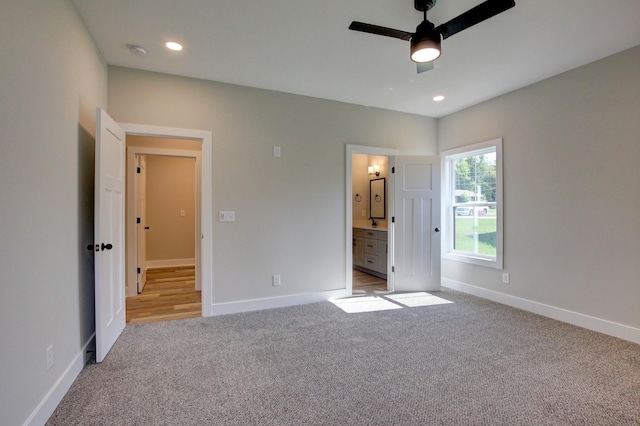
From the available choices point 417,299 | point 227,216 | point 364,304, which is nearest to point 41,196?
point 227,216

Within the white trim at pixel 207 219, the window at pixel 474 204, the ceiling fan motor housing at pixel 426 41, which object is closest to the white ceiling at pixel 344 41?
the ceiling fan motor housing at pixel 426 41

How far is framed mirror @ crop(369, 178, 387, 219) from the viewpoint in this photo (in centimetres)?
600

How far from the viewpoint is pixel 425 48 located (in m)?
2.04

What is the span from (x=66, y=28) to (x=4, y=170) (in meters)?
→ 1.32

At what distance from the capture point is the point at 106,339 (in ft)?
8.59

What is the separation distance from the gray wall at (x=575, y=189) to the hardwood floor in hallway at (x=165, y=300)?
13.2 feet

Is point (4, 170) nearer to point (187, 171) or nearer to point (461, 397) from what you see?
point (461, 397)

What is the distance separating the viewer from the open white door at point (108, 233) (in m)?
2.50

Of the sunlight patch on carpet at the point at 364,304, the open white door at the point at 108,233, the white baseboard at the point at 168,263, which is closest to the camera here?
the open white door at the point at 108,233

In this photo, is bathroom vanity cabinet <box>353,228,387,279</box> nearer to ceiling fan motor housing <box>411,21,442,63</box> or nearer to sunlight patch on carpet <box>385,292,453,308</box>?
sunlight patch on carpet <box>385,292,453,308</box>

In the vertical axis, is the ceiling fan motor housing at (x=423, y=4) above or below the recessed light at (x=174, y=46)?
below

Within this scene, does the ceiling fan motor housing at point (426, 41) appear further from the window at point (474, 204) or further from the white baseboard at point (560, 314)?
the white baseboard at point (560, 314)

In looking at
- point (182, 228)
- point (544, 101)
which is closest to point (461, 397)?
point (544, 101)

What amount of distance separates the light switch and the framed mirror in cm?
318
